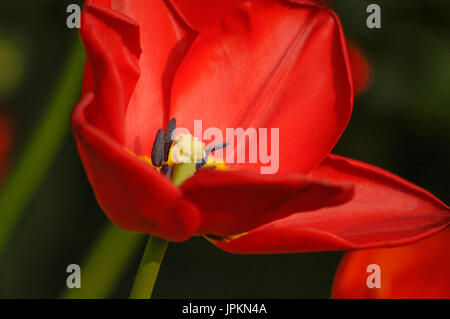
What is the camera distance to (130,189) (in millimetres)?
433

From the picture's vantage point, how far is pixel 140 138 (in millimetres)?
651

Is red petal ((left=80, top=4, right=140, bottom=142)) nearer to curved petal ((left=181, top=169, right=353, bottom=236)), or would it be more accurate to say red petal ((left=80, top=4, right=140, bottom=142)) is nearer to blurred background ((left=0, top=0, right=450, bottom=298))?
curved petal ((left=181, top=169, right=353, bottom=236))

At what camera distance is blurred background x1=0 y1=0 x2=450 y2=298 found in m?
0.95

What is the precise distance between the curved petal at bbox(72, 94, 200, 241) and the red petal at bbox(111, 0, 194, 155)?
15cm

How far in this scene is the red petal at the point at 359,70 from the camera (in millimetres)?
963

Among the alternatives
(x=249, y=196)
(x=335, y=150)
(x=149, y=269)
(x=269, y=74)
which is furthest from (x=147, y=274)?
(x=335, y=150)

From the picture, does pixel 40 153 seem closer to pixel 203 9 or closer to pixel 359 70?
pixel 203 9

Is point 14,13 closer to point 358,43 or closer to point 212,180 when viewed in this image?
point 358,43

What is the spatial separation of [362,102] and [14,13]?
19.3 inches

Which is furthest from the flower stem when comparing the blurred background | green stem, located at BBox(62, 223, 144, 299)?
the blurred background

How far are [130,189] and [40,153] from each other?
0.32m

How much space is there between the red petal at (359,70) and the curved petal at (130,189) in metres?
0.55

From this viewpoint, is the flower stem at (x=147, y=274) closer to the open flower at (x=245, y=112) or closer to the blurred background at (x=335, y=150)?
the open flower at (x=245, y=112)
